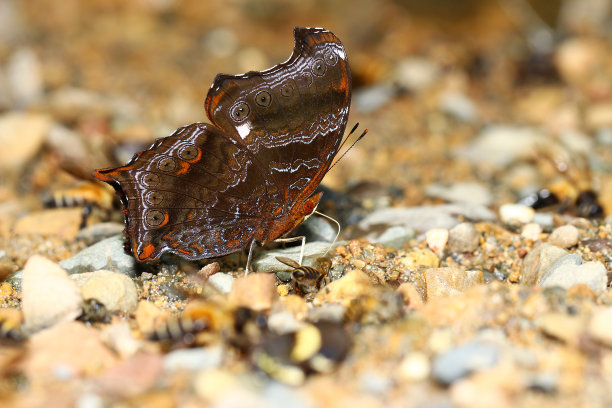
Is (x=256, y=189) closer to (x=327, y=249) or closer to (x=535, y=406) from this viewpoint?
(x=327, y=249)

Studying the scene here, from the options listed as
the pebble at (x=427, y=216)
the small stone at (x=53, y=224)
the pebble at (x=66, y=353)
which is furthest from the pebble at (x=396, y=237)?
the small stone at (x=53, y=224)

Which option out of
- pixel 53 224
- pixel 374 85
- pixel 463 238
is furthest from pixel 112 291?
pixel 374 85

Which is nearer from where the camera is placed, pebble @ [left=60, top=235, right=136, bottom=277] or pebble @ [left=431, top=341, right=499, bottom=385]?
pebble @ [left=431, top=341, right=499, bottom=385]

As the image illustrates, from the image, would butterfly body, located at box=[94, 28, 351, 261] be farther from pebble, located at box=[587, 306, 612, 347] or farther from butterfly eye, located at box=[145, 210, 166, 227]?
pebble, located at box=[587, 306, 612, 347]

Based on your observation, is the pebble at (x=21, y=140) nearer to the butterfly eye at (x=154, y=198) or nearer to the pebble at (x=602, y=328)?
the butterfly eye at (x=154, y=198)

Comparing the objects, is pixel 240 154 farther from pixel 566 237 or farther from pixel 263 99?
pixel 566 237

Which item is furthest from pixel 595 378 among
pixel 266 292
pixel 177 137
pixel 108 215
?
pixel 108 215

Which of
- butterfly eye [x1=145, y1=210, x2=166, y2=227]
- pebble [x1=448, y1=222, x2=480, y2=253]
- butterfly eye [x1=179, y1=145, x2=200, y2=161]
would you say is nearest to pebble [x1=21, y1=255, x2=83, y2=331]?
butterfly eye [x1=145, y1=210, x2=166, y2=227]
